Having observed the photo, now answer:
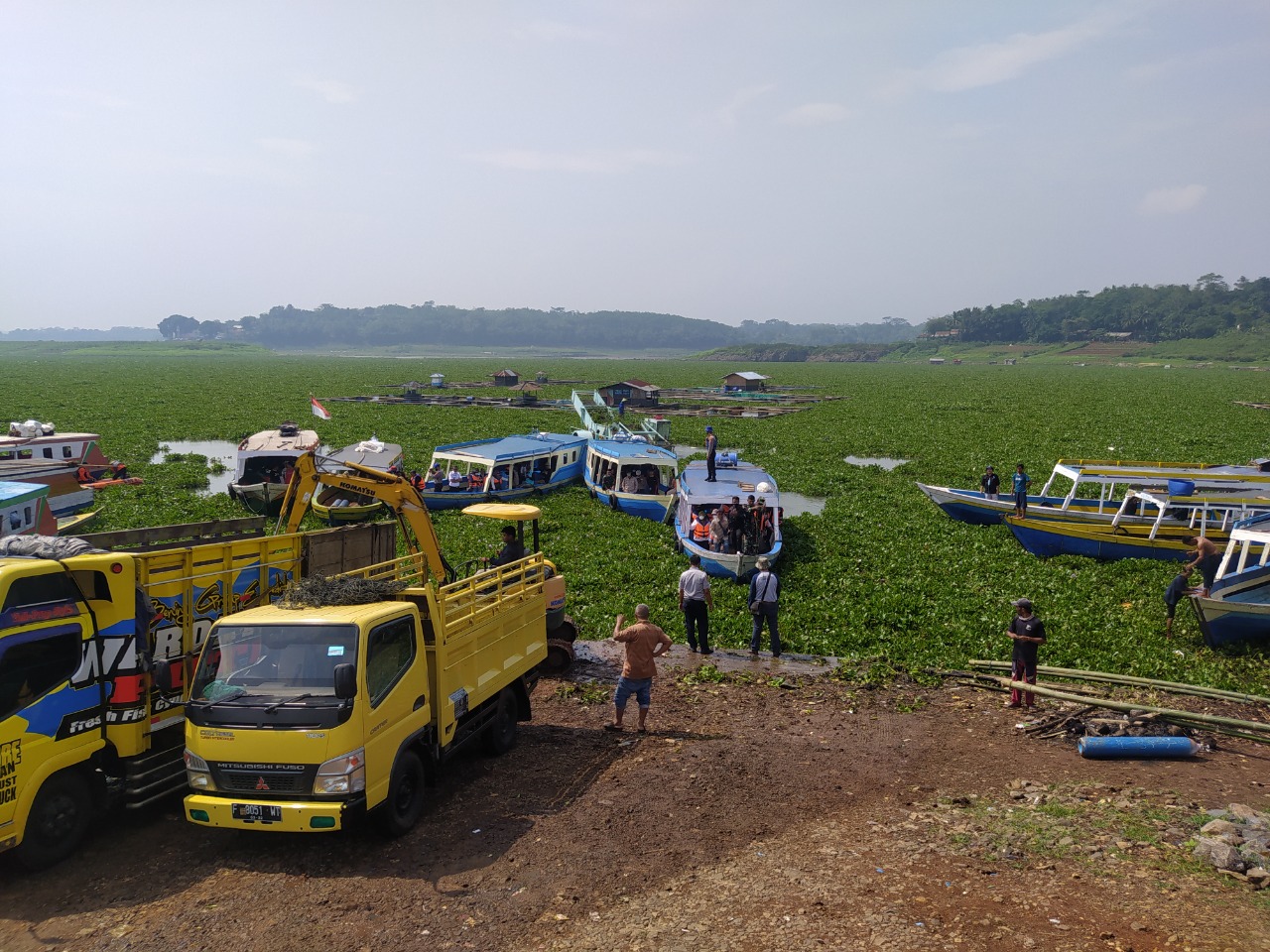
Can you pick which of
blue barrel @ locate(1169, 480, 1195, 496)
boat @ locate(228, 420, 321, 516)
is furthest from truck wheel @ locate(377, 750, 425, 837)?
blue barrel @ locate(1169, 480, 1195, 496)

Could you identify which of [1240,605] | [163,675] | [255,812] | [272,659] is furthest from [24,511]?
[1240,605]

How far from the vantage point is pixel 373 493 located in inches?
488

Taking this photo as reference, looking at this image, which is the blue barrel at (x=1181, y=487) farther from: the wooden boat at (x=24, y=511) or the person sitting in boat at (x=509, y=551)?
the wooden boat at (x=24, y=511)

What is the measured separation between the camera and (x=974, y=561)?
22219 mm

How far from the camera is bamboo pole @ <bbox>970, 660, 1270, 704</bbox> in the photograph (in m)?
12.7

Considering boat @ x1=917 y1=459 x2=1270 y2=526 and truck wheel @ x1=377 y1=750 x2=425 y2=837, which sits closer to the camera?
truck wheel @ x1=377 y1=750 x2=425 y2=837

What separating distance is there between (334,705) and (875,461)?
127 feet

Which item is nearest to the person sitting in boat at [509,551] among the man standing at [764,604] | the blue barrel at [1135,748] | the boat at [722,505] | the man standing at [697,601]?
the man standing at [697,601]

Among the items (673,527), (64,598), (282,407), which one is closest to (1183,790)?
(64,598)

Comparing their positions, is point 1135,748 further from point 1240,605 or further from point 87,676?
point 87,676

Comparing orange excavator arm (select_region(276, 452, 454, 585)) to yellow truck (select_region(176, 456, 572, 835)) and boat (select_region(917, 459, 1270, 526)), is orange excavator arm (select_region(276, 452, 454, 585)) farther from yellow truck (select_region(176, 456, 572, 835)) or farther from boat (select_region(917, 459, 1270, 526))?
boat (select_region(917, 459, 1270, 526))

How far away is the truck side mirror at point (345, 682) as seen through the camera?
8.05 metres

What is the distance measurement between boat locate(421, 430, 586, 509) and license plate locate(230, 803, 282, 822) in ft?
66.0

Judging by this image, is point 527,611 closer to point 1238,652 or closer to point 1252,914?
point 1252,914
